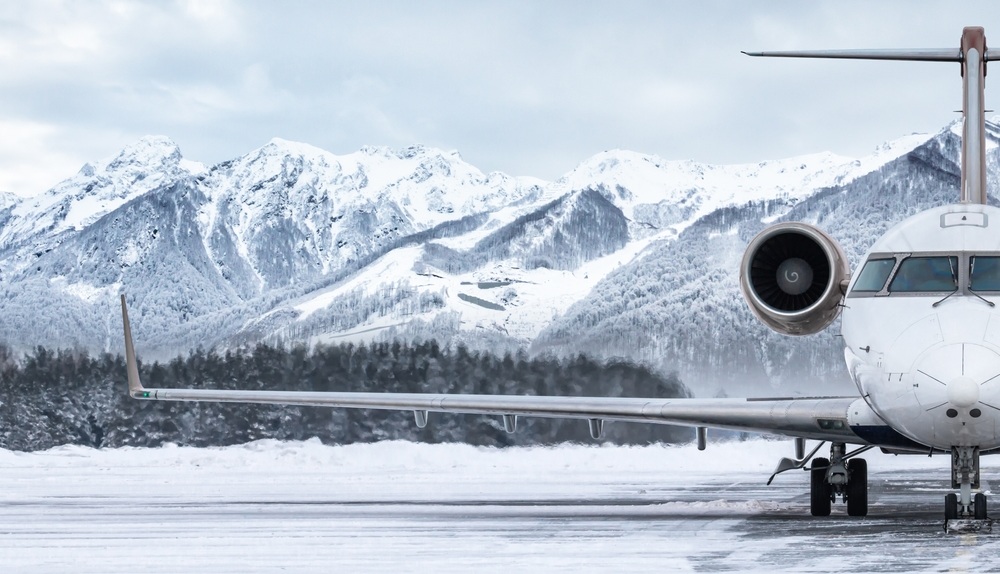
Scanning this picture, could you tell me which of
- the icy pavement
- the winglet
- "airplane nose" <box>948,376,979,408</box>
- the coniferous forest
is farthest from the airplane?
the coniferous forest

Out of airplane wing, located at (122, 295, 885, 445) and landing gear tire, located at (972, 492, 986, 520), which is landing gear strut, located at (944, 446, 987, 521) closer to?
landing gear tire, located at (972, 492, 986, 520)

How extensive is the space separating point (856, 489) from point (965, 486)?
11.3 ft

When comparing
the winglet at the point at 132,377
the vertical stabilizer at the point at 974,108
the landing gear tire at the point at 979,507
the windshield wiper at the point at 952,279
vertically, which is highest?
the vertical stabilizer at the point at 974,108

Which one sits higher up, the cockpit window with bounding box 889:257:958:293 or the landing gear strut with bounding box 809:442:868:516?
the cockpit window with bounding box 889:257:958:293

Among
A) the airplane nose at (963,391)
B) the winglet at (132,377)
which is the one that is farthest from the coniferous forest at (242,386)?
the airplane nose at (963,391)

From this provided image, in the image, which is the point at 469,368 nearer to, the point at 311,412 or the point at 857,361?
the point at 311,412

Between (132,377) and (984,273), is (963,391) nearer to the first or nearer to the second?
(984,273)

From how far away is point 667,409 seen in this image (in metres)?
15.3

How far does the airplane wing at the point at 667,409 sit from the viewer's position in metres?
14.0

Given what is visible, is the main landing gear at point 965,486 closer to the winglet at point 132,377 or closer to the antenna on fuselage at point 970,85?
the antenna on fuselage at point 970,85

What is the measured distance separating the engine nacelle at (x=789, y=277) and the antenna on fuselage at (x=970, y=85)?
94.6 inches

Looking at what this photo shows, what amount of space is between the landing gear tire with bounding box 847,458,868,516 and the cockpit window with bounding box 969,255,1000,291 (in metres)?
3.76

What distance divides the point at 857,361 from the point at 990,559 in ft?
9.95

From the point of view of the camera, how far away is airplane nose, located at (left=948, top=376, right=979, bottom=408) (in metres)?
10.6
